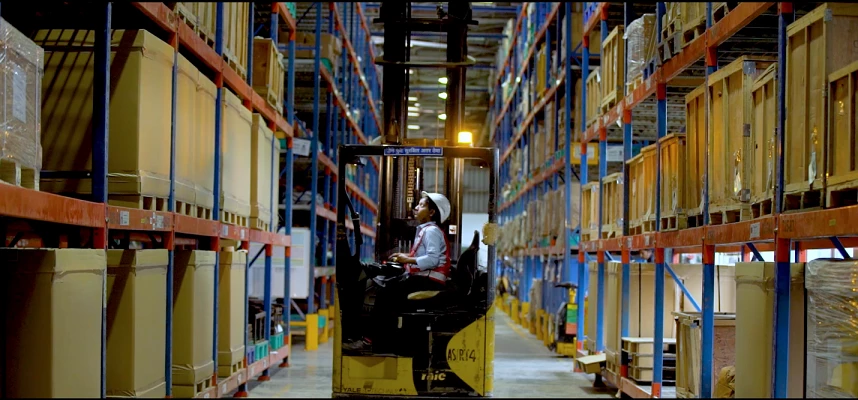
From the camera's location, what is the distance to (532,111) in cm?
1772

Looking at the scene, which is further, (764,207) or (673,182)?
(673,182)

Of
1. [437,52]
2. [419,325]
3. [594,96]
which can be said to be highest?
[437,52]

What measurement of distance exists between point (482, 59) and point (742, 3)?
2674 centimetres

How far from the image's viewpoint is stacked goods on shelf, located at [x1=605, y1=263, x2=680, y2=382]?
29.6 feet

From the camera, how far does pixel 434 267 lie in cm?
688

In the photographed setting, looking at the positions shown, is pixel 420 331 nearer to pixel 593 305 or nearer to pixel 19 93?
pixel 19 93

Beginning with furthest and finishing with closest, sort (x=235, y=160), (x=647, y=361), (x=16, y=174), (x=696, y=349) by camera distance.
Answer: (x=235, y=160), (x=647, y=361), (x=696, y=349), (x=16, y=174)

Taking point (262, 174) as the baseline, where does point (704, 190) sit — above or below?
below

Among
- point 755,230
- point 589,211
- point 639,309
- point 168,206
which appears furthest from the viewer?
point 589,211

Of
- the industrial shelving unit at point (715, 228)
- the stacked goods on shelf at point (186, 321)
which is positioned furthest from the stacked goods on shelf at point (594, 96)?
the stacked goods on shelf at point (186, 321)

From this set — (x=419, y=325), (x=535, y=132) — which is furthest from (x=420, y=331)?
(x=535, y=132)

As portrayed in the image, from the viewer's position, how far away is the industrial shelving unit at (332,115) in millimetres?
14375

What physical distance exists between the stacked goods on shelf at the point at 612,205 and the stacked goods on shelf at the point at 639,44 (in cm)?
127

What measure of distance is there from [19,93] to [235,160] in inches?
176
